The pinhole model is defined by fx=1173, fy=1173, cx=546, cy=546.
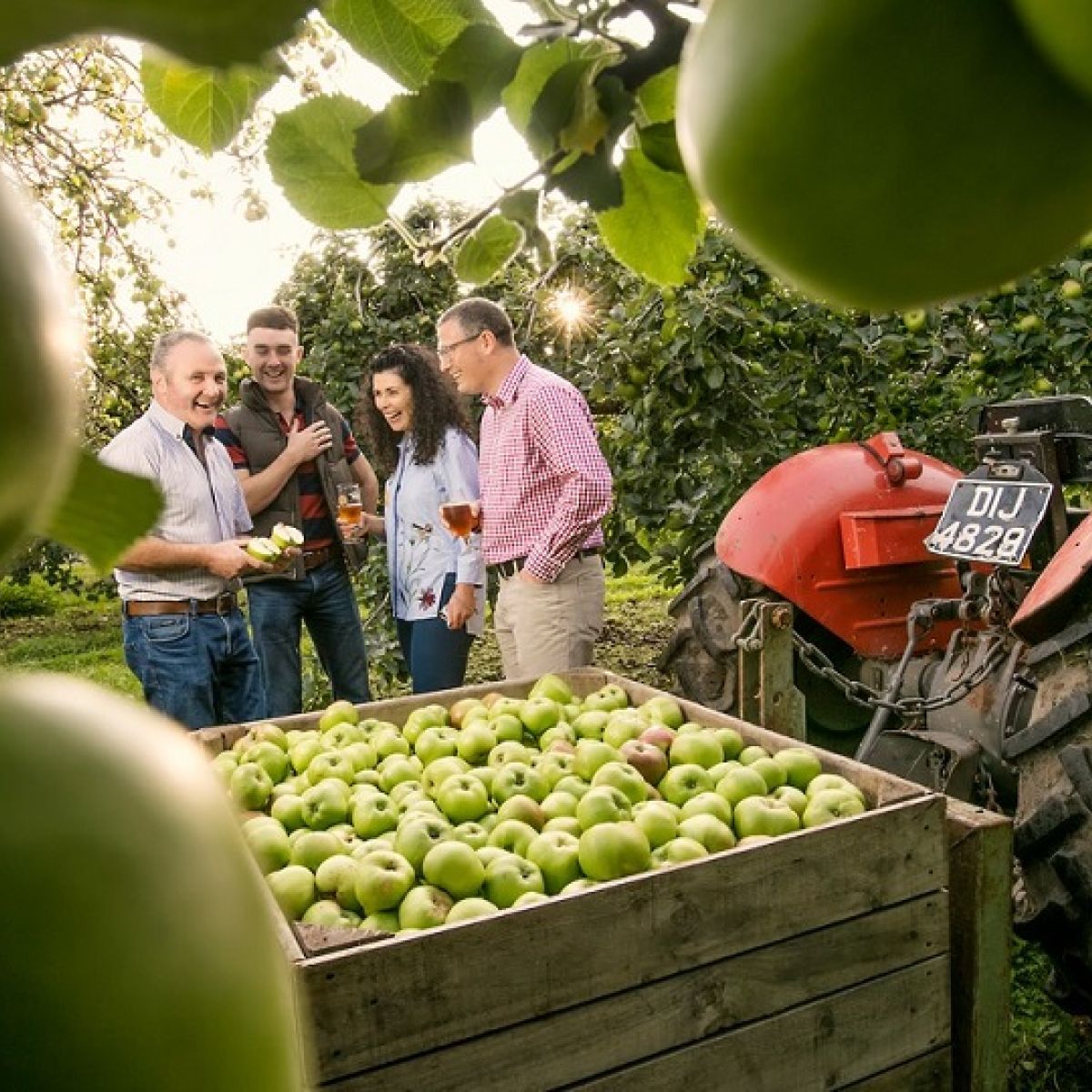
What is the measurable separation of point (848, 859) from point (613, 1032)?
487mm

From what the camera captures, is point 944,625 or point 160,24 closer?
point 160,24

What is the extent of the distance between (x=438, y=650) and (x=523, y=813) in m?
1.62

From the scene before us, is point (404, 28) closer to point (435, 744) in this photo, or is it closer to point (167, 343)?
point (435, 744)

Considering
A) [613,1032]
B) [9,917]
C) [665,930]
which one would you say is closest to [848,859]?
[665,930]

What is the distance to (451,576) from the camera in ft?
12.4

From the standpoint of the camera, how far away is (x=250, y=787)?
7.70ft

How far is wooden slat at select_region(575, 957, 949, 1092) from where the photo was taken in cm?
178

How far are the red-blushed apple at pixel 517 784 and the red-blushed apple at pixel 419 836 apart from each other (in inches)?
7.2

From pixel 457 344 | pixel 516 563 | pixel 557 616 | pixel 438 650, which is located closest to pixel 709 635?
pixel 557 616

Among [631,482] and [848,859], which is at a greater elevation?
[631,482]

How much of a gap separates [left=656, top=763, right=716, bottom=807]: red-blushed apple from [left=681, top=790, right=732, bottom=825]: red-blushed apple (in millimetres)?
98

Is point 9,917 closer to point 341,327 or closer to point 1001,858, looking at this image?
point 1001,858

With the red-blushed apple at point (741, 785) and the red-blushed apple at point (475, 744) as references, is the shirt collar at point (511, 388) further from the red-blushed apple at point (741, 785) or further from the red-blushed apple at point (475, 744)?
the red-blushed apple at point (741, 785)

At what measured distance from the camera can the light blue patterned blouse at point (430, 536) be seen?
12.3ft
